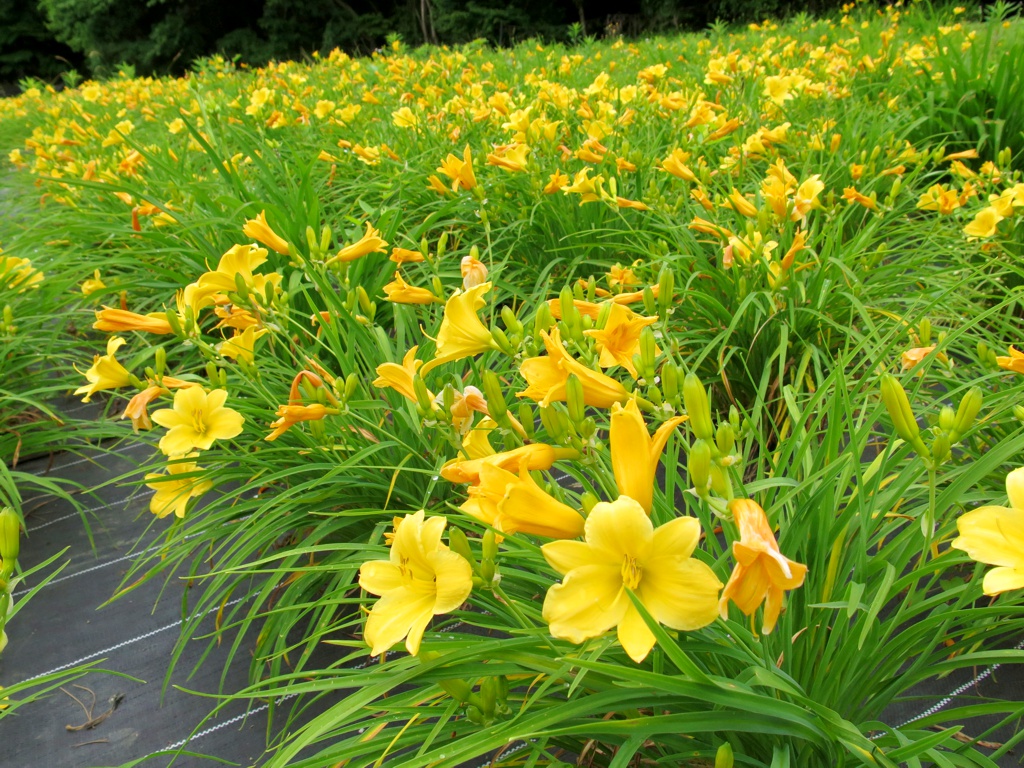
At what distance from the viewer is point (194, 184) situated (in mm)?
3008

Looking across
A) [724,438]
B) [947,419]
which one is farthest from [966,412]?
[724,438]

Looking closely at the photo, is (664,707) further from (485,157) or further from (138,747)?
(485,157)

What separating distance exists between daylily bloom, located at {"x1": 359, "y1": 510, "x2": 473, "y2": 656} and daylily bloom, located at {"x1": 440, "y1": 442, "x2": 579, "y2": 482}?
7 cm

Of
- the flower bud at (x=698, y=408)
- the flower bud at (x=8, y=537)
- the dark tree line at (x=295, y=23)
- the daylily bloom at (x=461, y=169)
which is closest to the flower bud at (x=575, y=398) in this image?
the flower bud at (x=698, y=408)

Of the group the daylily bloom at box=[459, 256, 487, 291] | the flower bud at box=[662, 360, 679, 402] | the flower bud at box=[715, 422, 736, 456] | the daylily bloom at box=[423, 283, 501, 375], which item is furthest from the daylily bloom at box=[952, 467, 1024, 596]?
the daylily bloom at box=[459, 256, 487, 291]

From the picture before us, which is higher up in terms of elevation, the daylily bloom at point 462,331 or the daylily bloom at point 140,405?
the daylily bloom at point 462,331

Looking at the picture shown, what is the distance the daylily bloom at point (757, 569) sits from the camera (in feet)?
2.26

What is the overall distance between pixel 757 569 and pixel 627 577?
128 millimetres

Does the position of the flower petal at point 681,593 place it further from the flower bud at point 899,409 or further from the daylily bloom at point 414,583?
the flower bud at point 899,409

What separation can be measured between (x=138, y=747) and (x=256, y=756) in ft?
0.90

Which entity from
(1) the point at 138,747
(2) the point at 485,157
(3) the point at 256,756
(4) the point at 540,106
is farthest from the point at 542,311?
(4) the point at 540,106

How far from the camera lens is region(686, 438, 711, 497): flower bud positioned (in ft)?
2.57

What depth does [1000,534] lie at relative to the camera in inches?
29.2

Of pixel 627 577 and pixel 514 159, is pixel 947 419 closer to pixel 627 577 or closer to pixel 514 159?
pixel 627 577
